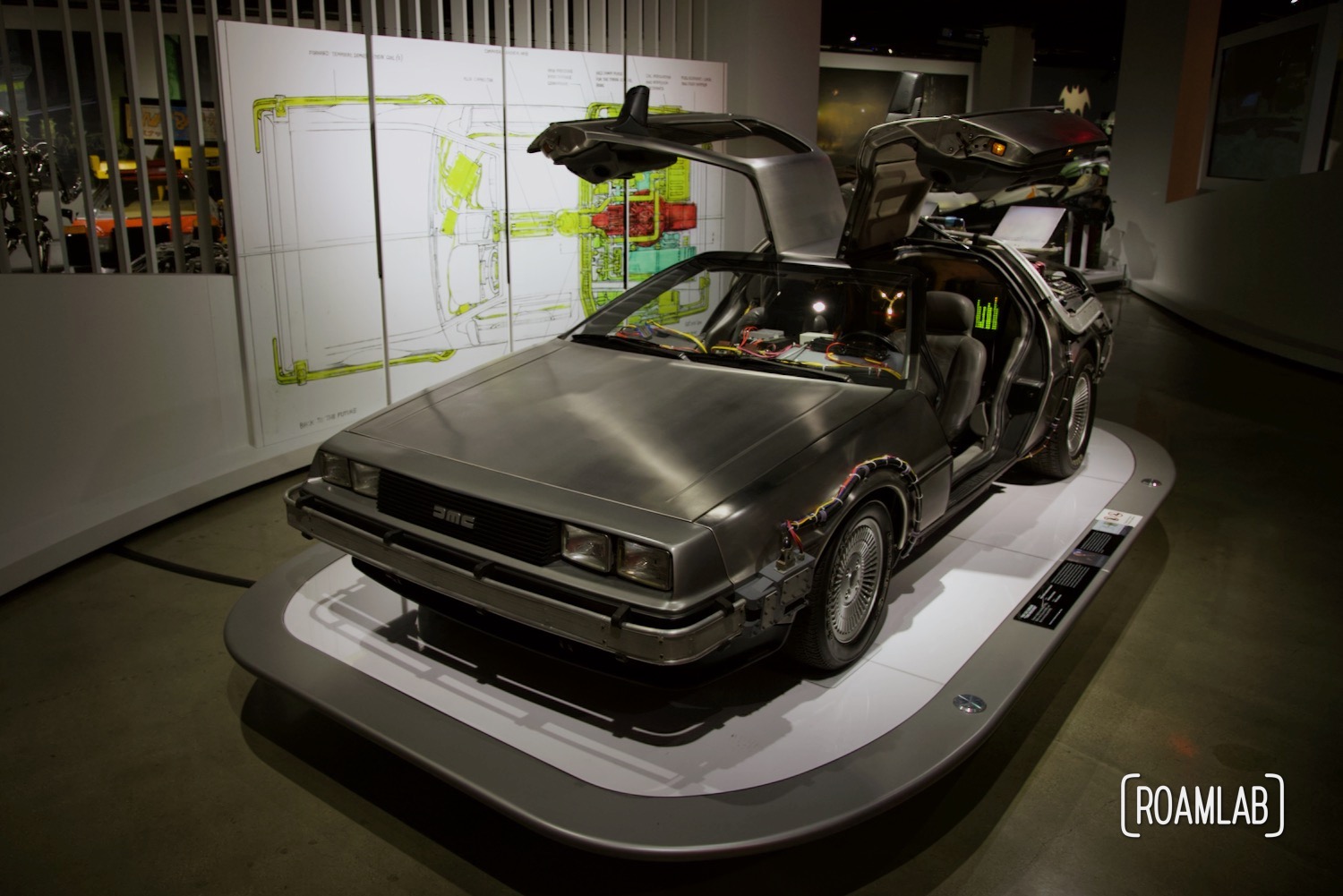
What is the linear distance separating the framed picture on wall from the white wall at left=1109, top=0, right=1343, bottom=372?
3.73ft

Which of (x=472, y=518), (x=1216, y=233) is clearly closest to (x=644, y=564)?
(x=472, y=518)

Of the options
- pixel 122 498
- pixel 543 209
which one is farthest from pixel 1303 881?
pixel 543 209

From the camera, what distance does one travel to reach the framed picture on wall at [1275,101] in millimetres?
10016

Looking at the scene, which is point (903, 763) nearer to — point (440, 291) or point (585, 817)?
point (585, 817)

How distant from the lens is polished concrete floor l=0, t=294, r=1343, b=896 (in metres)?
2.44

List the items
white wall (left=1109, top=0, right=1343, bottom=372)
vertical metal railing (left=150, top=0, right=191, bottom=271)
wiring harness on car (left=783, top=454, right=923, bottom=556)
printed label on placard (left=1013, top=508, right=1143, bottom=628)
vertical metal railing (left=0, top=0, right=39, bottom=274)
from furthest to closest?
1. white wall (left=1109, top=0, right=1343, bottom=372)
2. vertical metal railing (left=150, top=0, right=191, bottom=271)
3. vertical metal railing (left=0, top=0, right=39, bottom=274)
4. printed label on placard (left=1013, top=508, right=1143, bottom=628)
5. wiring harness on car (left=783, top=454, right=923, bottom=556)

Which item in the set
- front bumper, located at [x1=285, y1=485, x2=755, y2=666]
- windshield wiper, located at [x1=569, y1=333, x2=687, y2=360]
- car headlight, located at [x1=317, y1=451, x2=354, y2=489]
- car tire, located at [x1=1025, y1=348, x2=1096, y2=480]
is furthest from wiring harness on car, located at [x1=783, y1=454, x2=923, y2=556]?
car tire, located at [x1=1025, y1=348, x2=1096, y2=480]

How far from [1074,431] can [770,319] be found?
6.16 ft

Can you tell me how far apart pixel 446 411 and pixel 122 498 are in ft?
Answer: 6.94

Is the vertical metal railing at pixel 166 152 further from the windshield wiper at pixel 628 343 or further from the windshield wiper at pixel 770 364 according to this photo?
the windshield wiper at pixel 770 364

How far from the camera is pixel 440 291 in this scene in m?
5.60

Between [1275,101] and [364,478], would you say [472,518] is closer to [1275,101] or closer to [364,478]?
[364,478]

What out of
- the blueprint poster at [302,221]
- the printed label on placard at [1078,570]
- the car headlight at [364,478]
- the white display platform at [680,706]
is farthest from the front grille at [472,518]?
the blueprint poster at [302,221]

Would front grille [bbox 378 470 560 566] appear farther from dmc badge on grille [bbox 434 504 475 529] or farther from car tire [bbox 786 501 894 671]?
car tire [bbox 786 501 894 671]
